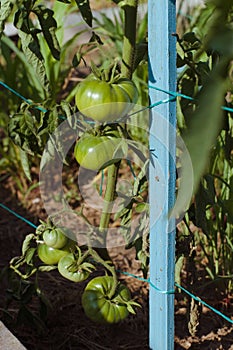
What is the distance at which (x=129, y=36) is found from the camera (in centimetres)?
130

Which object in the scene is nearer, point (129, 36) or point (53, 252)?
point (129, 36)

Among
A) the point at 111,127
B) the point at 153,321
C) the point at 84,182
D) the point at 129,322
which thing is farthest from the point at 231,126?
the point at 84,182

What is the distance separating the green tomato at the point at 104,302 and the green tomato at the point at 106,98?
0.49m

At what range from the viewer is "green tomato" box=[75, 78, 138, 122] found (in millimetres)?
1264

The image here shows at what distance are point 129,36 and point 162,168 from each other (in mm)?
303

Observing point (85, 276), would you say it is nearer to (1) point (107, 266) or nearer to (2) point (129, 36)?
(1) point (107, 266)

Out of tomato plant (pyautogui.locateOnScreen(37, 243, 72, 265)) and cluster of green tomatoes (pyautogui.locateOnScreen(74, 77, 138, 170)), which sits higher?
cluster of green tomatoes (pyautogui.locateOnScreen(74, 77, 138, 170))

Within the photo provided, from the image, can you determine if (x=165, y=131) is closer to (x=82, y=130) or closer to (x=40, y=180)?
(x=82, y=130)

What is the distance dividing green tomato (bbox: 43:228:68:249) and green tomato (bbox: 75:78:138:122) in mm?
380

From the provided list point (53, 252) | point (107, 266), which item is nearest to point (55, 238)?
point (53, 252)

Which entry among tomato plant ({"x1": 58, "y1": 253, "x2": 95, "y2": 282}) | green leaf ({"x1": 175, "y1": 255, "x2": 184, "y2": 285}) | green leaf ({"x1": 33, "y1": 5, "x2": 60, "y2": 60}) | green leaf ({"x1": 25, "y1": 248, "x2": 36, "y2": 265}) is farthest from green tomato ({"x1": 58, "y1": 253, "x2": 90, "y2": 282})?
green leaf ({"x1": 33, "y1": 5, "x2": 60, "y2": 60})

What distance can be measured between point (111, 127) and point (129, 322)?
777 mm

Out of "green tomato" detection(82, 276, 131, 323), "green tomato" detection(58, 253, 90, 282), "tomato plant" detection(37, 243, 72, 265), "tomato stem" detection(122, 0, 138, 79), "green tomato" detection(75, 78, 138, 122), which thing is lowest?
"green tomato" detection(82, 276, 131, 323)

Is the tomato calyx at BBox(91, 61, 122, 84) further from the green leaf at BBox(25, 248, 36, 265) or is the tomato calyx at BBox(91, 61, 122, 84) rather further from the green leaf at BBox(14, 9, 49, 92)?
the green leaf at BBox(25, 248, 36, 265)
